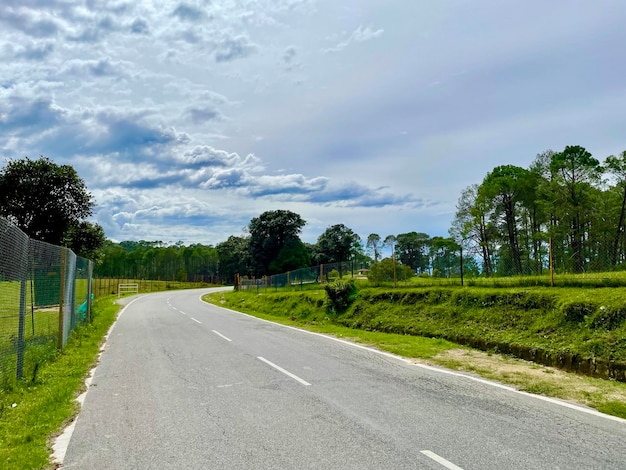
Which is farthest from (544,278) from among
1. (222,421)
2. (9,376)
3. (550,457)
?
(9,376)

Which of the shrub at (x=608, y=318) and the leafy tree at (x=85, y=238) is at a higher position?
the leafy tree at (x=85, y=238)

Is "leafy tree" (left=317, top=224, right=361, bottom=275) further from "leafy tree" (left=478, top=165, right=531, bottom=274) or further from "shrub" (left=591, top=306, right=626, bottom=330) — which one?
"shrub" (left=591, top=306, right=626, bottom=330)

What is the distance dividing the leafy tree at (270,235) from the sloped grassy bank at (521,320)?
54040 mm

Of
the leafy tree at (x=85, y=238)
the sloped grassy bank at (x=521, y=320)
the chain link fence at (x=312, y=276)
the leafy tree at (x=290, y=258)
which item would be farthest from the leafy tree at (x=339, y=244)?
the sloped grassy bank at (x=521, y=320)

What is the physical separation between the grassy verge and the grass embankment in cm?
713

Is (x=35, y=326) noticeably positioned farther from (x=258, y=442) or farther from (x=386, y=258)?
(x=386, y=258)

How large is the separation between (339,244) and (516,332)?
222ft

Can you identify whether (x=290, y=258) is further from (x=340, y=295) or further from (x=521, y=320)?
(x=521, y=320)

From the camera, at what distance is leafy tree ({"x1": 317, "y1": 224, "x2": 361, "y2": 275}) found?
3113 inches

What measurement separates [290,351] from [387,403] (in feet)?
18.1

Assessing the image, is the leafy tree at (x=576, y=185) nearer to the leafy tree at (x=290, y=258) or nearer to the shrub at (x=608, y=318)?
the shrub at (x=608, y=318)

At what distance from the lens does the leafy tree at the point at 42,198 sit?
92.9 ft

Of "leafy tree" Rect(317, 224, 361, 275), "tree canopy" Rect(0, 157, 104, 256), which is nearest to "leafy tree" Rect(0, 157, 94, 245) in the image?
"tree canopy" Rect(0, 157, 104, 256)

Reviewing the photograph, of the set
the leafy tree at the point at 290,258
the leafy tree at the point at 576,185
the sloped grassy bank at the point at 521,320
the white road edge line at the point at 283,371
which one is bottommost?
the white road edge line at the point at 283,371
